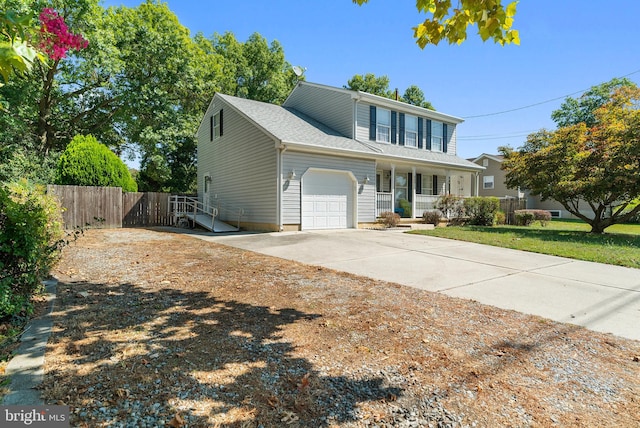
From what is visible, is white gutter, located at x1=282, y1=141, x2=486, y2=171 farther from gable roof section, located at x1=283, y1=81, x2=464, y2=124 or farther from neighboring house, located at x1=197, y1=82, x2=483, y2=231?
gable roof section, located at x1=283, y1=81, x2=464, y2=124

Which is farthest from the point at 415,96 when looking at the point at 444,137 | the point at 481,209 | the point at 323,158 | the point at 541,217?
the point at 323,158

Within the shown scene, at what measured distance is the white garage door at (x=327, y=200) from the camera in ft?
44.7

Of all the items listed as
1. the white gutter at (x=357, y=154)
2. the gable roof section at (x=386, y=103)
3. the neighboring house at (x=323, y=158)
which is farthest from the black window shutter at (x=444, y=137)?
the white gutter at (x=357, y=154)

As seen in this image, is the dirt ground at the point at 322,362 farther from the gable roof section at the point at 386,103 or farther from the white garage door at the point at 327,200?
the gable roof section at the point at 386,103

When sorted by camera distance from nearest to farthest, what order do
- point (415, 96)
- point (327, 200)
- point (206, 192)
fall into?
point (327, 200) → point (206, 192) → point (415, 96)

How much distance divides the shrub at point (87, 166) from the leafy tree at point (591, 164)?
19.0 meters

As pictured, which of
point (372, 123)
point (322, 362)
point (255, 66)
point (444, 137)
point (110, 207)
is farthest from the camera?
point (255, 66)

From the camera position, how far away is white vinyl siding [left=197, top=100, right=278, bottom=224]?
13.4m

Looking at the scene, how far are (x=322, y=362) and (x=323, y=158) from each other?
11.7 meters

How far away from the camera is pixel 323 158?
45.6 feet

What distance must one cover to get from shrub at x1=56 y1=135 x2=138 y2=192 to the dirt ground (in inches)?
501

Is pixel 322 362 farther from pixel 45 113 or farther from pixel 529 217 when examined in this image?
pixel 45 113

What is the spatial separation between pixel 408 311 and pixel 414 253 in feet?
15.1

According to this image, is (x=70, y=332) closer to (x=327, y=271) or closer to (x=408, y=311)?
(x=408, y=311)
